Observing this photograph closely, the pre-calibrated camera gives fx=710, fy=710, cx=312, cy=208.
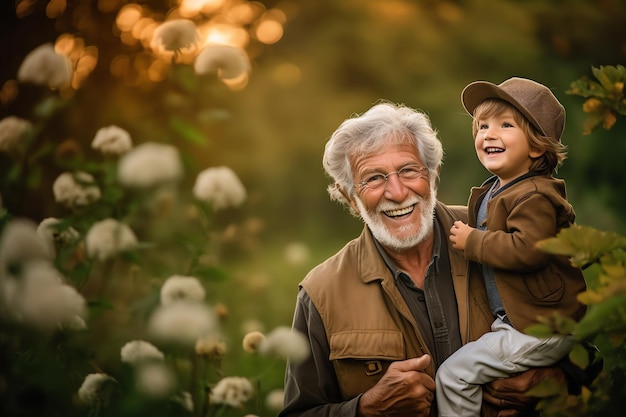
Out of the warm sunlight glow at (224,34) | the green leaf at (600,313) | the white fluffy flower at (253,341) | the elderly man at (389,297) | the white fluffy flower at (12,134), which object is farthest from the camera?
the warm sunlight glow at (224,34)

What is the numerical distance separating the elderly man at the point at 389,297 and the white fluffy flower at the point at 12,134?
114 cm

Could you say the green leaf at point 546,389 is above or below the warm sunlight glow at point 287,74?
below

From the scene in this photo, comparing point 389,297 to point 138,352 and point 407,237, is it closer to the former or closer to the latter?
point 407,237

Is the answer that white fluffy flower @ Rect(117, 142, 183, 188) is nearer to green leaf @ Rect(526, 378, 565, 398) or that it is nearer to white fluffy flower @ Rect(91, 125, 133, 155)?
white fluffy flower @ Rect(91, 125, 133, 155)

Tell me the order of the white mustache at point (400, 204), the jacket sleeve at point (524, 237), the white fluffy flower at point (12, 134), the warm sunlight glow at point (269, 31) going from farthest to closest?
the warm sunlight glow at point (269, 31) < the white mustache at point (400, 204) < the jacket sleeve at point (524, 237) < the white fluffy flower at point (12, 134)

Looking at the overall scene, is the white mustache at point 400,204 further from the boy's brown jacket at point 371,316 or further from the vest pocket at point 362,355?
the vest pocket at point 362,355

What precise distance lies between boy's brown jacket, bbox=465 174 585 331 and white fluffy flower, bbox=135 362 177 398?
1068 millimetres

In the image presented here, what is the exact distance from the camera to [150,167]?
2.10 meters

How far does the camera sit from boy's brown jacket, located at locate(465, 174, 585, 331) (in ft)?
7.29

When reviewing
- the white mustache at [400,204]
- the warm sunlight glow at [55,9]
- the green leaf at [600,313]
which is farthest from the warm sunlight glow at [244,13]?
the green leaf at [600,313]

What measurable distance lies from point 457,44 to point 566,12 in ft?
2.90

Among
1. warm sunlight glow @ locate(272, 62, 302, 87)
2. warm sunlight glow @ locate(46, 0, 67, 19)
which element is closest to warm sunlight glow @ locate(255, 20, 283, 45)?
warm sunlight glow @ locate(272, 62, 302, 87)

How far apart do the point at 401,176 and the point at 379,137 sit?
18 cm

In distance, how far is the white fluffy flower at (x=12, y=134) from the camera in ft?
6.82
